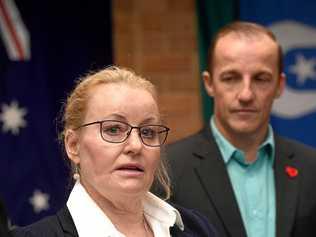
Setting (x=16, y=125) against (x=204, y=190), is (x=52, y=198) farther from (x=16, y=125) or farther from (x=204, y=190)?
(x=204, y=190)

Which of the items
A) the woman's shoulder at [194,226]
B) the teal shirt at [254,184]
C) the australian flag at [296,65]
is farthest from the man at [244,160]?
the australian flag at [296,65]

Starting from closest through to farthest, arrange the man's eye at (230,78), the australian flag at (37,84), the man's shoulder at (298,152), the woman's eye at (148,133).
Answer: the woman's eye at (148,133), the man's eye at (230,78), the man's shoulder at (298,152), the australian flag at (37,84)

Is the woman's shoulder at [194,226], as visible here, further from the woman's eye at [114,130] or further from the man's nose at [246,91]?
the man's nose at [246,91]

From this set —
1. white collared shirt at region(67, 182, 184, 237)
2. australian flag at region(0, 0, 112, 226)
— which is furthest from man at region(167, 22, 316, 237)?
australian flag at region(0, 0, 112, 226)

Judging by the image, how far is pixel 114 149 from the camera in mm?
2004

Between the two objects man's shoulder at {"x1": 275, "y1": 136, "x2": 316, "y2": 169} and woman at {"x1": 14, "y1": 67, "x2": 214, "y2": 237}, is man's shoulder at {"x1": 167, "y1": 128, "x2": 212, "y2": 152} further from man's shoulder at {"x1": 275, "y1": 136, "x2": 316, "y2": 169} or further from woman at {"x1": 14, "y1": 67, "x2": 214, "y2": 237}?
woman at {"x1": 14, "y1": 67, "x2": 214, "y2": 237}

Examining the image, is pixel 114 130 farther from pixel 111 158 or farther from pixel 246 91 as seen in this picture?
pixel 246 91

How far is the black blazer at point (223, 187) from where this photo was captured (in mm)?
2746

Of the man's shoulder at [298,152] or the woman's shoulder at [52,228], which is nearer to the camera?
the woman's shoulder at [52,228]

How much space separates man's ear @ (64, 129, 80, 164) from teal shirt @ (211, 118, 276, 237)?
86 cm

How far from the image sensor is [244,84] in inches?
111

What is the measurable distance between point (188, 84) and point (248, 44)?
1.61m

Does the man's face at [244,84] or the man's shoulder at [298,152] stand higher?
the man's face at [244,84]

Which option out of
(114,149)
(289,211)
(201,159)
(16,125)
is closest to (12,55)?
(16,125)
